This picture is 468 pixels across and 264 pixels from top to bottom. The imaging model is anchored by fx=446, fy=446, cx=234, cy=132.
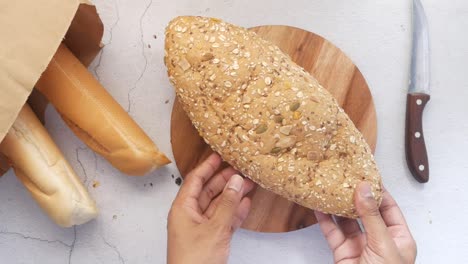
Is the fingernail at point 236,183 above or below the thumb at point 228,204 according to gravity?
above

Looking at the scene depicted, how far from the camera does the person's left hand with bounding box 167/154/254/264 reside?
88cm

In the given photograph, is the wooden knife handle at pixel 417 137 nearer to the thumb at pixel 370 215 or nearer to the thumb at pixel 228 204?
the thumb at pixel 370 215

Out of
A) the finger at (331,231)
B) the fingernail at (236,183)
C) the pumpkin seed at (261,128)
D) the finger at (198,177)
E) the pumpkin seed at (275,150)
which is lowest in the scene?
the finger at (331,231)

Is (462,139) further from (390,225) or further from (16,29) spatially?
(16,29)

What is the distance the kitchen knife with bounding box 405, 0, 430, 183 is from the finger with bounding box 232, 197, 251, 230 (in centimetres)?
40

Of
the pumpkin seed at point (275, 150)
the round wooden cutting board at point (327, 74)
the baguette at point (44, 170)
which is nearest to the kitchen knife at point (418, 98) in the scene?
the round wooden cutting board at point (327, 74)

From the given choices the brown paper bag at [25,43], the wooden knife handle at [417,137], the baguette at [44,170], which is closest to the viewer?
the brown paper bag at [25,43]

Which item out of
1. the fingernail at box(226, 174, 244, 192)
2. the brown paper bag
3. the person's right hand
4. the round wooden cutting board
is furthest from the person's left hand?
the brown paper bag

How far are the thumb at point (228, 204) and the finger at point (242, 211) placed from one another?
81 millimetres

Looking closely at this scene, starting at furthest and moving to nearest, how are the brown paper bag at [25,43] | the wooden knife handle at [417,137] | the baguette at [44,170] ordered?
1. the wooden knife handle at [417,137]
2. the baguette at [44,170]
3. the brown paper bag at [25,43]

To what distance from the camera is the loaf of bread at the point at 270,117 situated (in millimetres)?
833

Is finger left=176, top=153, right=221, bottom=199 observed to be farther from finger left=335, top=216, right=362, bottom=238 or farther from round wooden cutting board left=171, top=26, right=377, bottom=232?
finger left=335, top=216, right=362, bottom=238

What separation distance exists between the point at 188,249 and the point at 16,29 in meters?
0.52

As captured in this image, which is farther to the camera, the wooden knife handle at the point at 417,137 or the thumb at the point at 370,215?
the wooden knife handle at the point at 417,137
